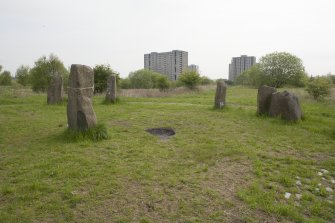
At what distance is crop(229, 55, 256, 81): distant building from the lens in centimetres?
11050

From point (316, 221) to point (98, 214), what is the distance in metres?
3.21

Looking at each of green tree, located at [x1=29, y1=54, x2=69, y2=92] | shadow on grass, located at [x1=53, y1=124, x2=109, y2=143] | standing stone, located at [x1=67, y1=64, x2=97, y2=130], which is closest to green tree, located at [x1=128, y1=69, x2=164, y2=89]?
green tree, located at [x1=29, y1=54, x2=69, y2=92]

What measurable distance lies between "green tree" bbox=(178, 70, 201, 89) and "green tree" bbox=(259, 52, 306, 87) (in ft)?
71.0

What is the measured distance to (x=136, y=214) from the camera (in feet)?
13.3

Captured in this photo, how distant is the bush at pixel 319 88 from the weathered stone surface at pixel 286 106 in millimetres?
8730

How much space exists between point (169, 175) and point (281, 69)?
46712 mm

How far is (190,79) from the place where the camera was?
30750 mm

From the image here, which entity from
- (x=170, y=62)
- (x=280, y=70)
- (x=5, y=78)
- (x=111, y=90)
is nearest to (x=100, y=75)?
(x=111, y=90)

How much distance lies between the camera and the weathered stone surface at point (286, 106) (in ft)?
35.6

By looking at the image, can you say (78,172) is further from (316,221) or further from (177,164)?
(316,221)

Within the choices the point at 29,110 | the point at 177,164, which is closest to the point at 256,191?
the point at 177,164

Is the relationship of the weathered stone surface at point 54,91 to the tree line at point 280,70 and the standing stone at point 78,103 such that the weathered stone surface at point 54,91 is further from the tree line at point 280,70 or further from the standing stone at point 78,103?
the tree line at point 280,70

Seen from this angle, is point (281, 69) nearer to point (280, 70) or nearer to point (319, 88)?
point (280, 70)

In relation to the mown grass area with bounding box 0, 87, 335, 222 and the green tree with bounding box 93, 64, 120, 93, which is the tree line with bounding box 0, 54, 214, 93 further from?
the mown grass area with bounding box 0, 87, 335, 222
